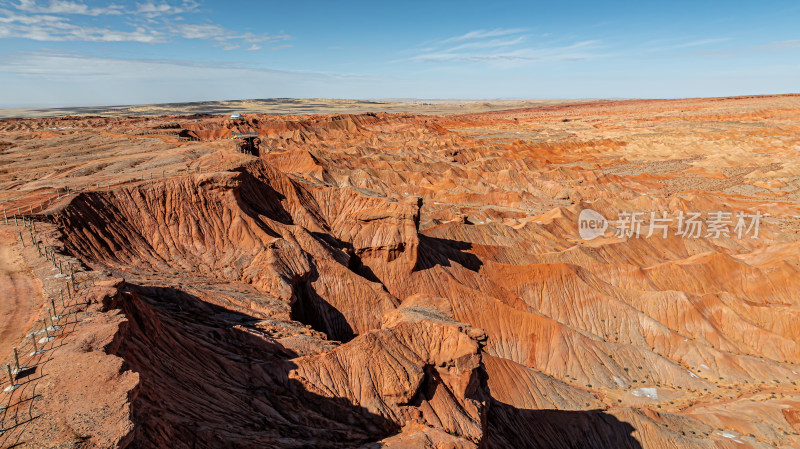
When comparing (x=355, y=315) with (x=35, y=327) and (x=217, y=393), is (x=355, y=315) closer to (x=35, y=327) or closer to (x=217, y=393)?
(x=217, y=393)

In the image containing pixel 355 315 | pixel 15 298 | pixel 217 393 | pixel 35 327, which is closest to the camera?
pixel 35 327

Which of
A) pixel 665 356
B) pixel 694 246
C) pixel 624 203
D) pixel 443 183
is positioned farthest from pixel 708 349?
pixel 443 183

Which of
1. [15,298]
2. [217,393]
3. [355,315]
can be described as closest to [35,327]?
[15,298]

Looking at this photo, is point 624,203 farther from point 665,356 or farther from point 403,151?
point 403,151

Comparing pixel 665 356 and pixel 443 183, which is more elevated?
pixel 443 183

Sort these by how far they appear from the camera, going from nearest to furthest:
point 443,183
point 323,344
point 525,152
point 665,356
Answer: point 323,344 < point 665,356 < point 443,183 < point 525,152

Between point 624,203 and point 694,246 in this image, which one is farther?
point 624,203

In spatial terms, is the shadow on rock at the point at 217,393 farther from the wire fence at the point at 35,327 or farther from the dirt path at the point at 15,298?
the dirt path at the point at 15,298
